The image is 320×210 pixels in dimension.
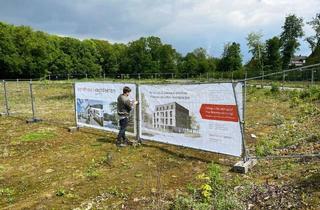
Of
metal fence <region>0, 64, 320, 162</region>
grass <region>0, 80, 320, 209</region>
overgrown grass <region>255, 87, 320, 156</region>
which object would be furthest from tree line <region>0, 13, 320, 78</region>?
grass <region>0, 80, 320, 209</region>

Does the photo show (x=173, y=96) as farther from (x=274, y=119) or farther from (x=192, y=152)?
(x=274, y=119)

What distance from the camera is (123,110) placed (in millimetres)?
10961

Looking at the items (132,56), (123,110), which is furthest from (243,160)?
Result: (132,56)

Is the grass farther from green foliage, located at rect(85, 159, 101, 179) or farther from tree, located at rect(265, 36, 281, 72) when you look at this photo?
tree, located at rect(265, 36, 281, 72)

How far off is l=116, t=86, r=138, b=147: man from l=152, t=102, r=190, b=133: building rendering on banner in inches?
35.1

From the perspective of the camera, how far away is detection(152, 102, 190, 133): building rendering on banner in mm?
9648

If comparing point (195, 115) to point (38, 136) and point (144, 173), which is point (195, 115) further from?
point (38, 136)

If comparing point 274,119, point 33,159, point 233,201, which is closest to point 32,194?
point 33,159

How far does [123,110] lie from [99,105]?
207cm

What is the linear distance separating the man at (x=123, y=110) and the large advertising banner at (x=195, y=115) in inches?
15.5

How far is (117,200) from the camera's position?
6855 mm

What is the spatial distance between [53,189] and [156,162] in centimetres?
271

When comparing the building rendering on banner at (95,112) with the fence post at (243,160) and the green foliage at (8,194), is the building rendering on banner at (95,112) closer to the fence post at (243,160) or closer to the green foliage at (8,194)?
the green foliage at (8,194)

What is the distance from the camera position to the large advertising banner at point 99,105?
1177 cm
